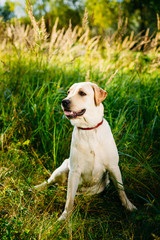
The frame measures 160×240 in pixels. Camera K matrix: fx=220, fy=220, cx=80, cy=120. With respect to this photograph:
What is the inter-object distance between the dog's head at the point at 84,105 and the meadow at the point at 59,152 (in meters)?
0.62

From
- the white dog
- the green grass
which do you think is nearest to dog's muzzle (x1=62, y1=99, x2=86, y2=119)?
the white dog

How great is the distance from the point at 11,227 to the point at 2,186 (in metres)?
0.75

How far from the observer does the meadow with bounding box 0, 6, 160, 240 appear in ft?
6.19

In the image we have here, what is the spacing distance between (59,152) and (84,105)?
40.5 inches

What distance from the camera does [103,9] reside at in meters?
12.9

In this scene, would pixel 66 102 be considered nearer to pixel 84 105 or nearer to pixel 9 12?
pixel 84 105

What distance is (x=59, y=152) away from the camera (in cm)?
289

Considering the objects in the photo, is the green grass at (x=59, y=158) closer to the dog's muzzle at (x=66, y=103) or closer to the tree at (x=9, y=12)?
the dog's muzzle at (x=66, y=103)

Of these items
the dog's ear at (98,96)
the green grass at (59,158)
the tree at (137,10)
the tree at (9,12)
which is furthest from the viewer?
the tree at (137,10)

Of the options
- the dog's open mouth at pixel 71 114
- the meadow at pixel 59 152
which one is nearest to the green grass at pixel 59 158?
the meadow at pixel 59 152

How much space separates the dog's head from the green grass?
2.04 ft

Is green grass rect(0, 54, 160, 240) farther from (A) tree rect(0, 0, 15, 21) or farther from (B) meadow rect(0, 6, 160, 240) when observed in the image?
(A) tree rect(0, 0, 15, 21)

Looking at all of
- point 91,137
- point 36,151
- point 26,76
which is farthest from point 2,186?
point 26,76

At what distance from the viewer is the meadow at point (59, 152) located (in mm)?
1888
